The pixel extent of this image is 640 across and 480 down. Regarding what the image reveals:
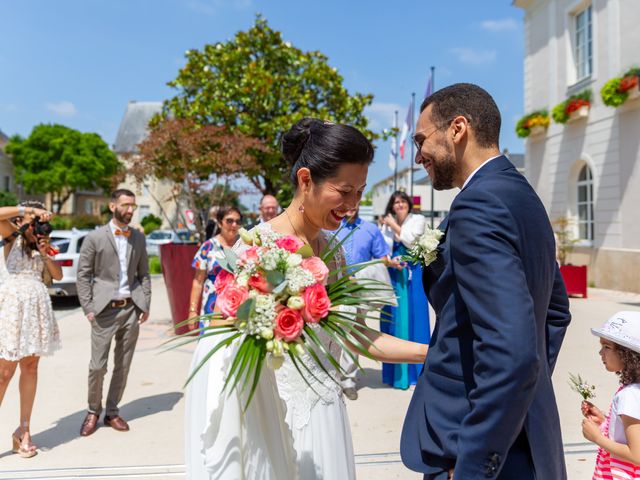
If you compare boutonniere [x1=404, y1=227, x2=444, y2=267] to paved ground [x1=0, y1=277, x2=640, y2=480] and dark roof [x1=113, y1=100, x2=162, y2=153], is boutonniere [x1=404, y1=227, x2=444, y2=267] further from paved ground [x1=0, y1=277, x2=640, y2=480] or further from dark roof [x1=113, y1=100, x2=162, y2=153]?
dark roof [x1=113, y1=100, x2=162, y2=153]

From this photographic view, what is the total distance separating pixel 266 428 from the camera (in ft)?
6.76

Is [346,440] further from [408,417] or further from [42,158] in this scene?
[42,158]

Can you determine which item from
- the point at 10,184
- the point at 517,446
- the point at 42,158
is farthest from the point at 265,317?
Result: the point at 10,184

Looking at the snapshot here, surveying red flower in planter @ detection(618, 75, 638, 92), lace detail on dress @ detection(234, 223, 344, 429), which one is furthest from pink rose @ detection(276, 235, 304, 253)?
red flower in planter @ detection(618, 75, 638, 92)

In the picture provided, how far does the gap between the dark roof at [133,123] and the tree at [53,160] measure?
26.2 ft

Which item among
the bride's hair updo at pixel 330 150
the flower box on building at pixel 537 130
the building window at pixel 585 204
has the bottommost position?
the bride's hair updo at pixel 330 150

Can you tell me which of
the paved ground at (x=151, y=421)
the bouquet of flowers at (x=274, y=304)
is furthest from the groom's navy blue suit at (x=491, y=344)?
the paved ground at (x=151, y=421)

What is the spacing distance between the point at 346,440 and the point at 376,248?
390 cm

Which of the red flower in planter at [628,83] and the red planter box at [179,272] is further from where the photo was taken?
the red flower in planter at [628,83]

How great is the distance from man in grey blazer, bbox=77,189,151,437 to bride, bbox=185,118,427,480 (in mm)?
3268

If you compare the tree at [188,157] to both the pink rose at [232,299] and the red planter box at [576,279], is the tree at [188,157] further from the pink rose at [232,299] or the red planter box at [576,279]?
the pink rose at [232,299]

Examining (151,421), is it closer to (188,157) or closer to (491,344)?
(491,344)

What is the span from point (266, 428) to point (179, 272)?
294 inches

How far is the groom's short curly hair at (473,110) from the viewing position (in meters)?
1.75
